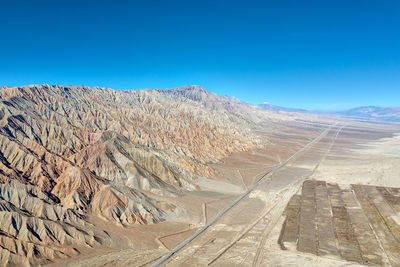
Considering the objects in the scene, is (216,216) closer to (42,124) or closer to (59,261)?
(59,261)

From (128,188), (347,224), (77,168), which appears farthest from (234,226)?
(77,168)

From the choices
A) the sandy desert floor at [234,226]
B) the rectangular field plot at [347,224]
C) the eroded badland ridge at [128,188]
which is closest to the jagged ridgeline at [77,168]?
the eroded badland ridge at [128,188]

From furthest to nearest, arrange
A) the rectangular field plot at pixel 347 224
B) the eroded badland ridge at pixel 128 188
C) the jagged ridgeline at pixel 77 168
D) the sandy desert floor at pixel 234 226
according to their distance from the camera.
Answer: the jagged ridgeline at pixel 77 168 < the rectangular field plot at pixel 347 224 < the eroded badland ridge at pixel 128 188 < the sandy desert floor at pixel 234 226

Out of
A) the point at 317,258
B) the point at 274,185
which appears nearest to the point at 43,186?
the point at 317,258

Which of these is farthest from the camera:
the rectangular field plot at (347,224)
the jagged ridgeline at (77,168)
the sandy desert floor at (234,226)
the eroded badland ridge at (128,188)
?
the jagged ridgeline at (77,168)

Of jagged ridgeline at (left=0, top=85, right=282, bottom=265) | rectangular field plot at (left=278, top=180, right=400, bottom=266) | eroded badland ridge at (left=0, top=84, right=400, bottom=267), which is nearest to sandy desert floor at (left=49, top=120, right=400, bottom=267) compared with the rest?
eroded badland ridge at (left=0, top=84, right=400, bottom=267)

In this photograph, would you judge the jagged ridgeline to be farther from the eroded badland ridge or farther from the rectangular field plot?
the rectangular field plot

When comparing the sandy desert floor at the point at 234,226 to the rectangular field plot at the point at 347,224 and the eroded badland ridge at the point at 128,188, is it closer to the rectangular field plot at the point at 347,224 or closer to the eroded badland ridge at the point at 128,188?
the eroded badland ridge at the point at 128,188
